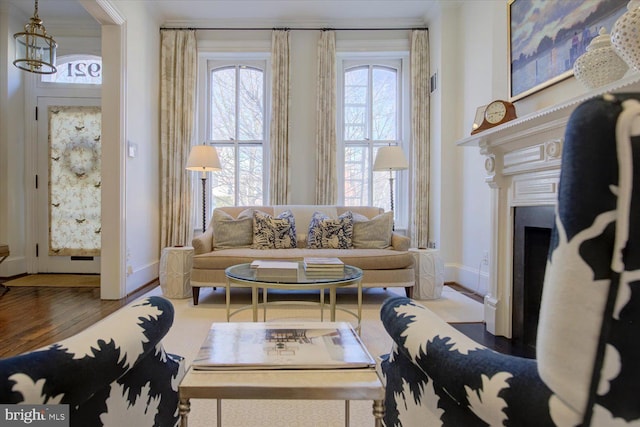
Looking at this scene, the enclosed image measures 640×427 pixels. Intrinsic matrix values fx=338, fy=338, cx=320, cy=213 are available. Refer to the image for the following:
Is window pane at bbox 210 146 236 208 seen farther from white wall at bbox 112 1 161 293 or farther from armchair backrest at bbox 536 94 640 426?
armchair backrest at bbox 536 94 640 426

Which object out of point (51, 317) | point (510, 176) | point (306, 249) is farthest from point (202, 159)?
point (510, 176)

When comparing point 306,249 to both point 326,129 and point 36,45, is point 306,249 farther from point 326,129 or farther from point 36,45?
point 36,45

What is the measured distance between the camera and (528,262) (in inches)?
87.6

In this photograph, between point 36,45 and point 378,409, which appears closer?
point 378,409

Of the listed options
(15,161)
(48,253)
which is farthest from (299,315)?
(15,161)

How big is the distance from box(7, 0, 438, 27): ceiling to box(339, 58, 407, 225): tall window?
57 centimetres

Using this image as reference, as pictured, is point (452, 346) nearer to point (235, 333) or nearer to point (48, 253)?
point (235, 333)

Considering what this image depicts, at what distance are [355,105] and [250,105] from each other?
1.47 meters

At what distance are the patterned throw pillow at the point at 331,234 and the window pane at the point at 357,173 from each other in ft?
3.85

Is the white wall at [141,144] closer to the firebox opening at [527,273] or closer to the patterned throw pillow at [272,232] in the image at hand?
the patterned throw pillow at [272,232]

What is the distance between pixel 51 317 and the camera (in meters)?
2.69

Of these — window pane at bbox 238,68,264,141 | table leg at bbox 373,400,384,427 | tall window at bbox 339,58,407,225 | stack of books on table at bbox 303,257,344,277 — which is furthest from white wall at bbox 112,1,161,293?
table leg at bbox 373,400,384,427

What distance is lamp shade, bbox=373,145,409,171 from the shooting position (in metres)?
3.77

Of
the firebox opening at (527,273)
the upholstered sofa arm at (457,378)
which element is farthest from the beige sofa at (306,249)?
the upholstered sofa arm at (457,378)
